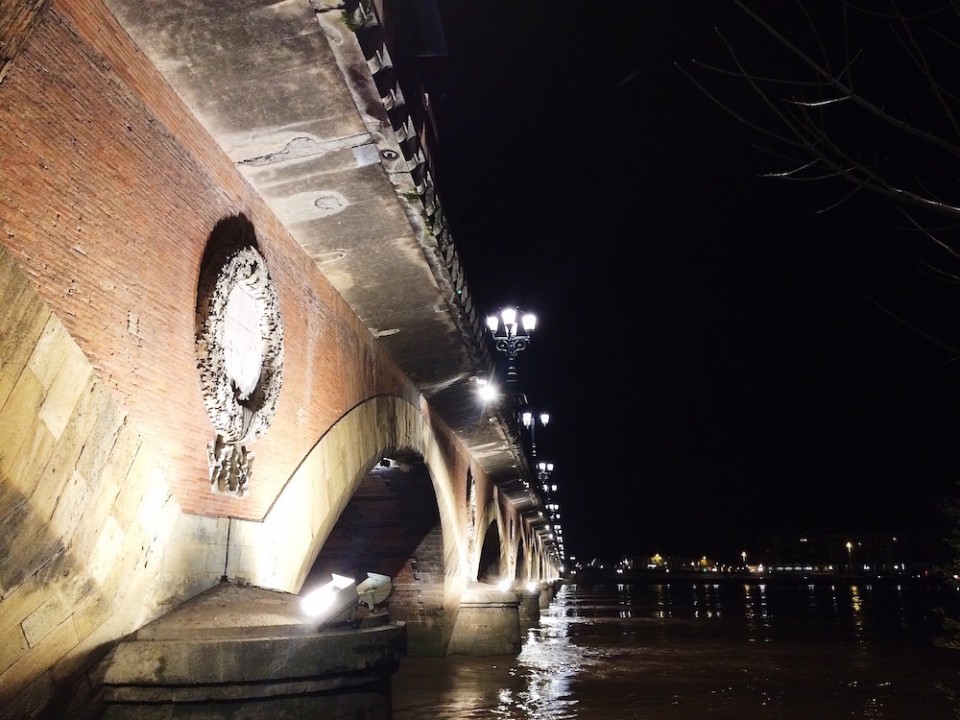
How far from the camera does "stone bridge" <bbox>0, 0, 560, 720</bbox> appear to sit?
2963 mm

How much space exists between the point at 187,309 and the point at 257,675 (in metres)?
2.19

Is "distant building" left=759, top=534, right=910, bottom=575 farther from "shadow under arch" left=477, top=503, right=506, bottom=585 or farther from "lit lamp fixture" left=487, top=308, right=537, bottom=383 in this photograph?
"lit lamp fixture" left=487, top=308, right=537, bottom=383

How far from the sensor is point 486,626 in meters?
12.3

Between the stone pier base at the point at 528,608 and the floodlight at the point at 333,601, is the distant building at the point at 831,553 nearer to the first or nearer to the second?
the stone pier base at the point at 528,608

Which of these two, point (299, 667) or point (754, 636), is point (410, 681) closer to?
point (299, 667)

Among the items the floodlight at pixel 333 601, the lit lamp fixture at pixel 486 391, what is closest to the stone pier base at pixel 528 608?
the lit lamp fixture at pixel 486 391

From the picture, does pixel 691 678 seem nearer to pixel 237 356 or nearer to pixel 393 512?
pixel 393 512

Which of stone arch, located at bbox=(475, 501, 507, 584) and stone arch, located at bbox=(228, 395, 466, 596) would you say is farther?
stone arch, located at bbox=(475, 501, 507, 584)

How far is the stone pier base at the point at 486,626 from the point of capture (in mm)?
12172

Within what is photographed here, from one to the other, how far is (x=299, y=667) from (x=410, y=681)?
7342 millimetres

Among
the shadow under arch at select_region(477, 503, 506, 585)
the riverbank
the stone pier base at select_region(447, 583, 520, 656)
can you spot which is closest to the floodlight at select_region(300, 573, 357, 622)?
the stone pier base at select_region(447, 583, 520, 656)

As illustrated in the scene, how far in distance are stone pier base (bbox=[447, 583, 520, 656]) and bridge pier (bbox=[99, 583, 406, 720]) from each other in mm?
9520

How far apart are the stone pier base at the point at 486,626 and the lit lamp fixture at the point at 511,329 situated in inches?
167

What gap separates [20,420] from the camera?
2.81 m
